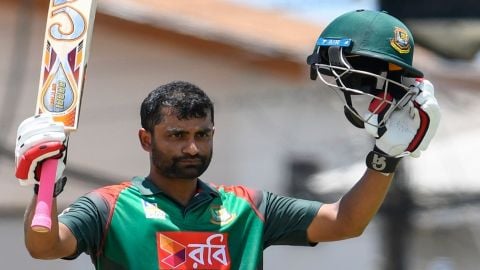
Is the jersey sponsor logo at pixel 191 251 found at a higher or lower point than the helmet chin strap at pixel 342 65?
lower

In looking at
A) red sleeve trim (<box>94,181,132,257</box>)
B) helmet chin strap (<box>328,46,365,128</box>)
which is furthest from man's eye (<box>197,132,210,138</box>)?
helmet chin strap (<box>328,46,365,128</box>)

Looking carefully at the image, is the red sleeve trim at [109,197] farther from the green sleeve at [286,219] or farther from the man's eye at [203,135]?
the green sleeve at [286,219]

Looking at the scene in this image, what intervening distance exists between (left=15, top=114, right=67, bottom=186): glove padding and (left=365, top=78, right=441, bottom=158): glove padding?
2.99 feet

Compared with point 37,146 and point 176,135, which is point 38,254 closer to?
point 37,146

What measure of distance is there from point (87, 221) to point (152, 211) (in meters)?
0.22

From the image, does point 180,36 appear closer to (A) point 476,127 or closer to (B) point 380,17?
(A) point 476,127

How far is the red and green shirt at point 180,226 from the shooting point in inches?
145

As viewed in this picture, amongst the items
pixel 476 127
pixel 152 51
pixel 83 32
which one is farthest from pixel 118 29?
pixel 83 32

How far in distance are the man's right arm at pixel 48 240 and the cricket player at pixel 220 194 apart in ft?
0.08

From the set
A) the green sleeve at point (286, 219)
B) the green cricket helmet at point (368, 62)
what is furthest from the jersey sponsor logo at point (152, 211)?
the green cricket helmet at point (368, 62)

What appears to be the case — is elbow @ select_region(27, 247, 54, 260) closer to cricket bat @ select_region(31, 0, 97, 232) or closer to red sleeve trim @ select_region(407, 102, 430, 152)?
cricket bat @ select_region(31, 0, 97, 232)

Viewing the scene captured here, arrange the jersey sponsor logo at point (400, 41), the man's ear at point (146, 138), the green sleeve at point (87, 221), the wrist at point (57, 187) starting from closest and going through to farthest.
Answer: the wrist at point (57, 187), the green sleeve at point (87, 221), the jersey sponsor logo at point (400, 41), the man's ear at point (146, 138)

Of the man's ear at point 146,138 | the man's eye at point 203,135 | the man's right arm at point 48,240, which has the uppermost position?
the man's eye at point 203,135

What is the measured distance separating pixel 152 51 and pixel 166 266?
341 inches
